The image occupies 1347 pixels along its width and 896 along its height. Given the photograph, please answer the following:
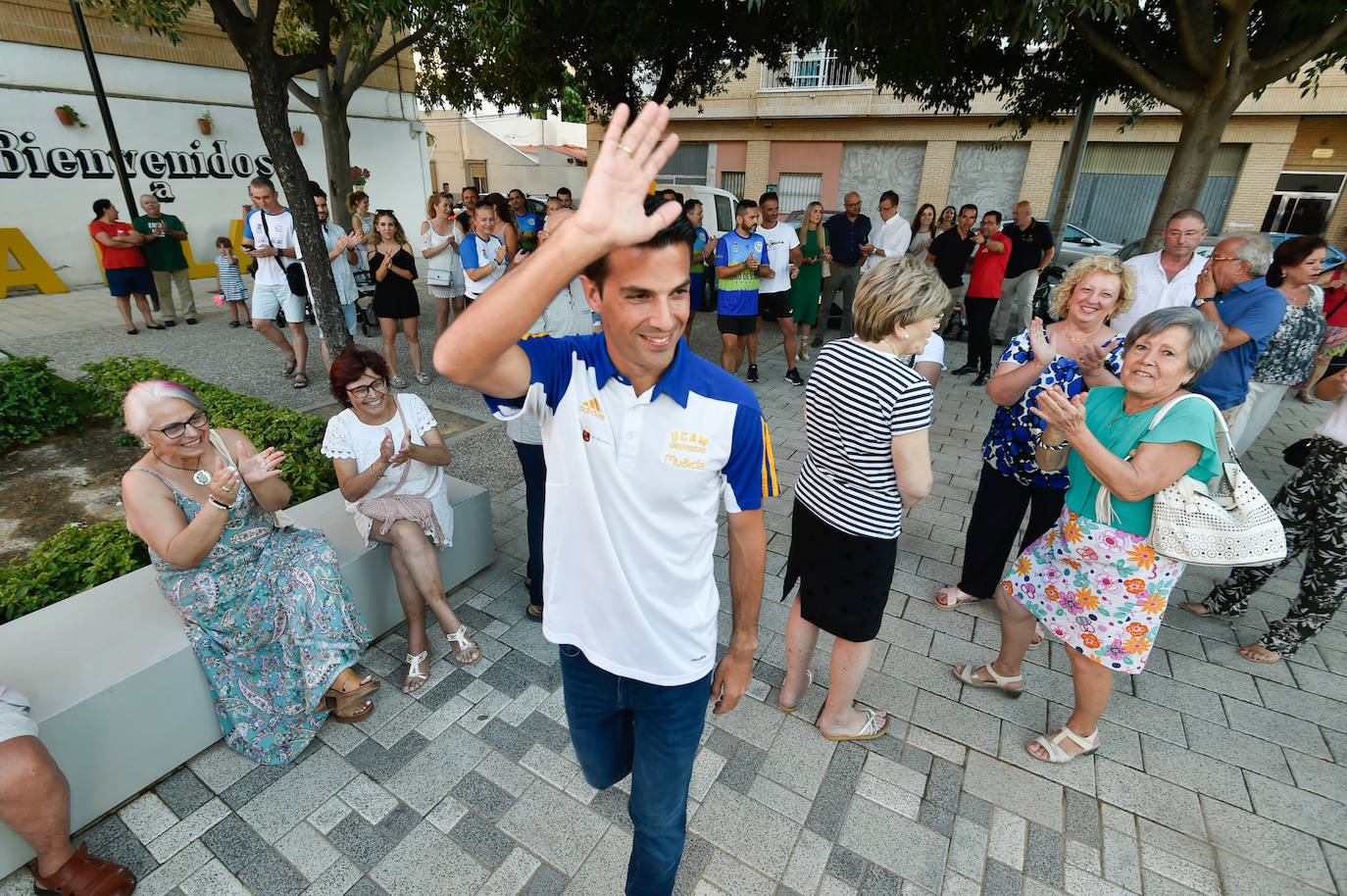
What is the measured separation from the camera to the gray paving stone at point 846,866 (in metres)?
2.25

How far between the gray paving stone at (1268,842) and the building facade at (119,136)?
13003 mm

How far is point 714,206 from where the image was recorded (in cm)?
1099

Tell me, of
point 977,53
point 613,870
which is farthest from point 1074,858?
point 977,53

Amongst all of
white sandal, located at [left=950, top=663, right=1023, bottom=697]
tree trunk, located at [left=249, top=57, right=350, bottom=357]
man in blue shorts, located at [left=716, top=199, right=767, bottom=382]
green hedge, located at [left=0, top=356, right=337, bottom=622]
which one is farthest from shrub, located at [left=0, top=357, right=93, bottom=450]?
white sandal, located at [left=950, top=663, right=1023, bottom=697]

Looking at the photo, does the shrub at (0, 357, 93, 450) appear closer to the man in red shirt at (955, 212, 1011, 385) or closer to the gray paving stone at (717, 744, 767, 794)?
the gray paving stone at (717, 744, 767, 794)

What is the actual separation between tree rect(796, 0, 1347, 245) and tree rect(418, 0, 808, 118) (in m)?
1.50

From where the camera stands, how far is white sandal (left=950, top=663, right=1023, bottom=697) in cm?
307

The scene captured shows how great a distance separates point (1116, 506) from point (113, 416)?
739 centimetres

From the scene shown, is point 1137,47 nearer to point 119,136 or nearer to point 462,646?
point 462,646

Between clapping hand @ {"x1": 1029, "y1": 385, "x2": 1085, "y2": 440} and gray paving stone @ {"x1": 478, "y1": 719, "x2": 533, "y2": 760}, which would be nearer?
clapping hand @ {"x1": 1029, "y1": 385, "x2": 1085, "y2": 440}

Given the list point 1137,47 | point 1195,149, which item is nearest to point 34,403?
point 1195,149

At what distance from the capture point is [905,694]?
3.10m

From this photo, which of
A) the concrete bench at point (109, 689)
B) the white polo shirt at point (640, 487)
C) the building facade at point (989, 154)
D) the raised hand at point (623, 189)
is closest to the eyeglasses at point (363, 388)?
the concrete bench at point (109, 689)

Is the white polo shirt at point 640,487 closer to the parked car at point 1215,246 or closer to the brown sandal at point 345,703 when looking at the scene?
the brown sandal at point 345,703
